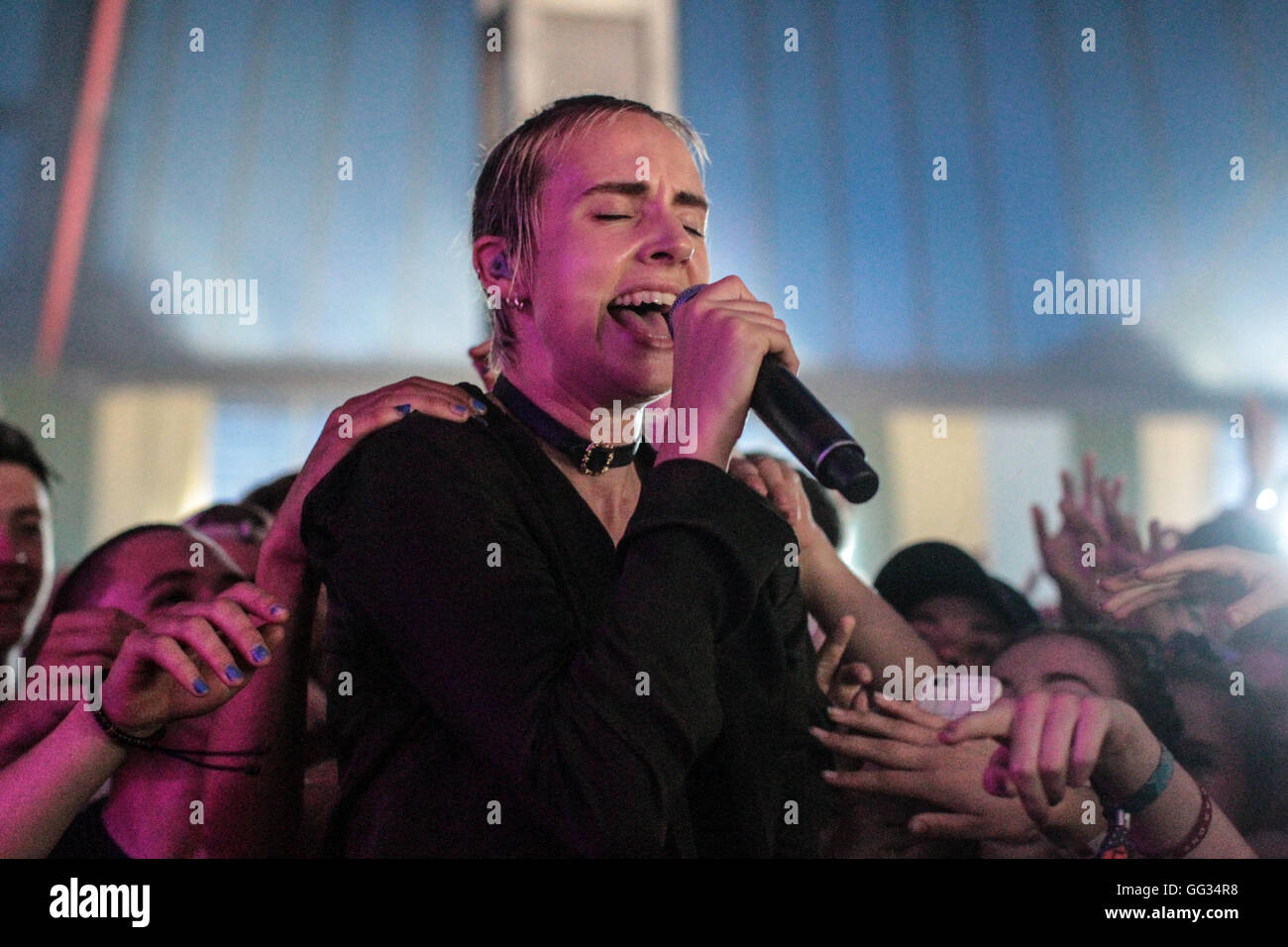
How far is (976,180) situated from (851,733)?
4.07 meters

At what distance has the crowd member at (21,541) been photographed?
1589 millimetres

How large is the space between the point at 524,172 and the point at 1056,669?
0.81 metres

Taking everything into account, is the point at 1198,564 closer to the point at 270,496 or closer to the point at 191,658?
the point at 191,658

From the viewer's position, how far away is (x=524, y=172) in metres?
0.95

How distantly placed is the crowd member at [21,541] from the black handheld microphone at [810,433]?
50.8 inches

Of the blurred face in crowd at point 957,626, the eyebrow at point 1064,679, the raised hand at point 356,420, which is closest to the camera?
the raised hand at point 356,420

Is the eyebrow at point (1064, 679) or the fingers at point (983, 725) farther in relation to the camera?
the eyebrow at point (1064, 679)

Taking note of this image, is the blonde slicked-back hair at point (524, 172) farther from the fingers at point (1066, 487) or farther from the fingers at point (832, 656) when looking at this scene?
the fingers at point (1066, 487)

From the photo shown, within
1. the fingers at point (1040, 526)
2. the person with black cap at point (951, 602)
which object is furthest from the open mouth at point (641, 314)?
the fingers at point (1040, 526)

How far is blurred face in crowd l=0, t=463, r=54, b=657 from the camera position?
5.20ft

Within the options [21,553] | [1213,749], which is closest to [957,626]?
[1213,749]

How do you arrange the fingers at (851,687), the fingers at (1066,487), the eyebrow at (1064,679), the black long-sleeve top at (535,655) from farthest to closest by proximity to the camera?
the fingers at (1066,487) < the eyebrow at (1064,679) < the fingers at (851,687) < the black long-sleeve top at (535,655)

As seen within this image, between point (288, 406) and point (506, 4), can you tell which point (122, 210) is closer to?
point (288, 406)
